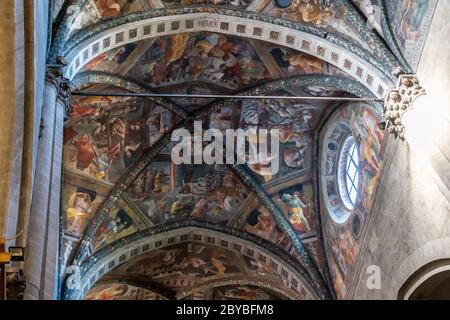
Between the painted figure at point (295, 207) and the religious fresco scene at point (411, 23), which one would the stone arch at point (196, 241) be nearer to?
the painted figure at point (295, 207)

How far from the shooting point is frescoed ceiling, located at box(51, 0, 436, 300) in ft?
45.5

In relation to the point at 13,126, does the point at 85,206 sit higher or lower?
higher

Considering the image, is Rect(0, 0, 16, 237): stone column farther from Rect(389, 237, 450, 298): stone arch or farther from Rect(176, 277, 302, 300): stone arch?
Rect(176, 277, 302, 300): stone arch

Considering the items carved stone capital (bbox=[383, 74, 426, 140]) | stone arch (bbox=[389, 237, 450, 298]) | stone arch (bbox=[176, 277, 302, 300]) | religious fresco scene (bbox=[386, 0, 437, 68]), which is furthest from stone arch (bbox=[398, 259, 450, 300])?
stone arch (bbox=[176, 277, 302, 300])

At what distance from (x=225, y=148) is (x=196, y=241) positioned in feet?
8.80

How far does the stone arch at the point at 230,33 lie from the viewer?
13.0m

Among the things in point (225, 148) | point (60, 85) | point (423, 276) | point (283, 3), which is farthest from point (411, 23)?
point (225, 148)

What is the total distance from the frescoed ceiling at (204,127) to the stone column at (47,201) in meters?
1.71

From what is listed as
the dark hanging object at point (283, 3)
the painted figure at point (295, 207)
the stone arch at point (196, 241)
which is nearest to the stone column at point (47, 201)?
the dark hanging object at point (283, 3)

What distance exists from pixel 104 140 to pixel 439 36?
790 cm

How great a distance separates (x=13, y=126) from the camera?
885 cm

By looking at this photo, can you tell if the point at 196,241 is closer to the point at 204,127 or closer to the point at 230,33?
the point at 204,127

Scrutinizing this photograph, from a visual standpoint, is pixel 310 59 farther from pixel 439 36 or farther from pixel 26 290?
pixel 26 290
